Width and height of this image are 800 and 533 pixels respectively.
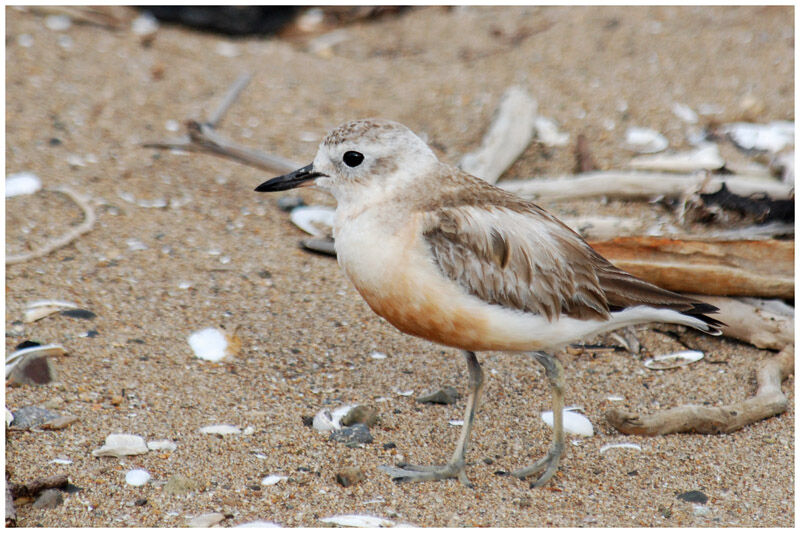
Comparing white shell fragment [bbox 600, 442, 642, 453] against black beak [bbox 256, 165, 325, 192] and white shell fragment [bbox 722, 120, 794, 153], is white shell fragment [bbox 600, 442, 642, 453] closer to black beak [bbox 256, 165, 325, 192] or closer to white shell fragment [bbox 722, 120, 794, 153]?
black beak [bbox 256, 165, 325, 192]

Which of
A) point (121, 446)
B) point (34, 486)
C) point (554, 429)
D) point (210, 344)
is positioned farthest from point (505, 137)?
point (34, 486)

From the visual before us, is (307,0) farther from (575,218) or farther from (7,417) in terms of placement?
(7,417)

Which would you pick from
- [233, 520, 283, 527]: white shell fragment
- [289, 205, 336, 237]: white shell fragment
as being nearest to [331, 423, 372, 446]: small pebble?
[233, 520, 283, 527]: white shell fragment

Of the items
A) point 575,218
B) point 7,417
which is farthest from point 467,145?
point 7,417

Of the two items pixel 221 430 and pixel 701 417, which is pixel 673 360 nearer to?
A: pixel 701 417

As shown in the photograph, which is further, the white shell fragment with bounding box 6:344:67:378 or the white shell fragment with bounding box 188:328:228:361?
the white shell fragment with bounding box 188:328:228:361

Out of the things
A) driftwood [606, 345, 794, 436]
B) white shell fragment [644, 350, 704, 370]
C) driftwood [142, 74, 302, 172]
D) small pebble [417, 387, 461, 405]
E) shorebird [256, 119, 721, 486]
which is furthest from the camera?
driftwood [142, 74, 302, 172]
